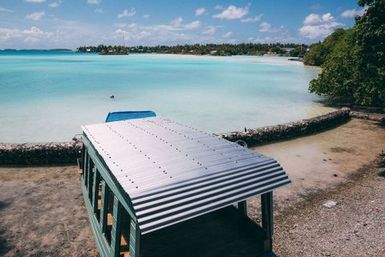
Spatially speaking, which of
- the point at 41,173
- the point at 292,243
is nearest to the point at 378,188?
the point at 292,243

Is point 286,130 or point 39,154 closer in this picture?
point 39,154

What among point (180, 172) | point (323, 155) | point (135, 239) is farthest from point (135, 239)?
point (323, 155)

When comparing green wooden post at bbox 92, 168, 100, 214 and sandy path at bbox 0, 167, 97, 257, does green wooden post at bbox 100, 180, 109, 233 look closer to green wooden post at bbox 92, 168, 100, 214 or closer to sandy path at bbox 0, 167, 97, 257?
green wooden post at bbox 92, 168, 100, 214

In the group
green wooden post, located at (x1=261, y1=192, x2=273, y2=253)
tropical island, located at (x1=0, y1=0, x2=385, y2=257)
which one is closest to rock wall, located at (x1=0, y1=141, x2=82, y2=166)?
tropical island, located at (x1=0, y1=0, x2=385, y2=257)

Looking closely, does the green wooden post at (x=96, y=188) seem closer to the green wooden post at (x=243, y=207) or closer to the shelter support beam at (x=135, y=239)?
the shelter support beam at (x=135, y=239)

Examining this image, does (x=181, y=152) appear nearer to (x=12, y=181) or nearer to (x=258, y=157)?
(x=258, y=157)

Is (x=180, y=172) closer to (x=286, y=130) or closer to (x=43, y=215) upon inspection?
(x=43, y=215)
